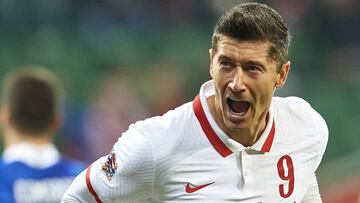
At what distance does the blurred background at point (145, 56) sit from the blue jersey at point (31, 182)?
5010mm

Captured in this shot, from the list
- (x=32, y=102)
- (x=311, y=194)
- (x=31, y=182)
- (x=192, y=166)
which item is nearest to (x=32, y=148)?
(x=31, y=182)

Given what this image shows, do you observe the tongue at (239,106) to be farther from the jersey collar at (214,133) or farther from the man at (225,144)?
the jersey collar at (214,133)

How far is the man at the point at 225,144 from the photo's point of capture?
12.1 ft

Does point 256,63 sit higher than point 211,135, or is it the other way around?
point 256,63

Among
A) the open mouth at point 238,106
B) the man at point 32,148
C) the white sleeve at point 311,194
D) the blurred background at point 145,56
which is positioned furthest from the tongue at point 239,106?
the blurred background at point 145,56

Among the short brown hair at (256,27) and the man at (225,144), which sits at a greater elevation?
the short brown hair at (256,27)

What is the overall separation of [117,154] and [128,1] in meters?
9.04

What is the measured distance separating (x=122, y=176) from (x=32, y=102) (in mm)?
1594

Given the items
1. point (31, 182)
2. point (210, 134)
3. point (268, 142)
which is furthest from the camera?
point (31, 182)

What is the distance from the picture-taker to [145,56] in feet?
39.1

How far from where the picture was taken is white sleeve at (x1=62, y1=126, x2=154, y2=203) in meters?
3.71

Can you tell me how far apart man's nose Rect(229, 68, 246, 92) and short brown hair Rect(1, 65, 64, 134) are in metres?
1.74

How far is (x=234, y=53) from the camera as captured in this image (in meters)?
3.66

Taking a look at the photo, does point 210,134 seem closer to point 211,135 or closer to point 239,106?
point 211,135
